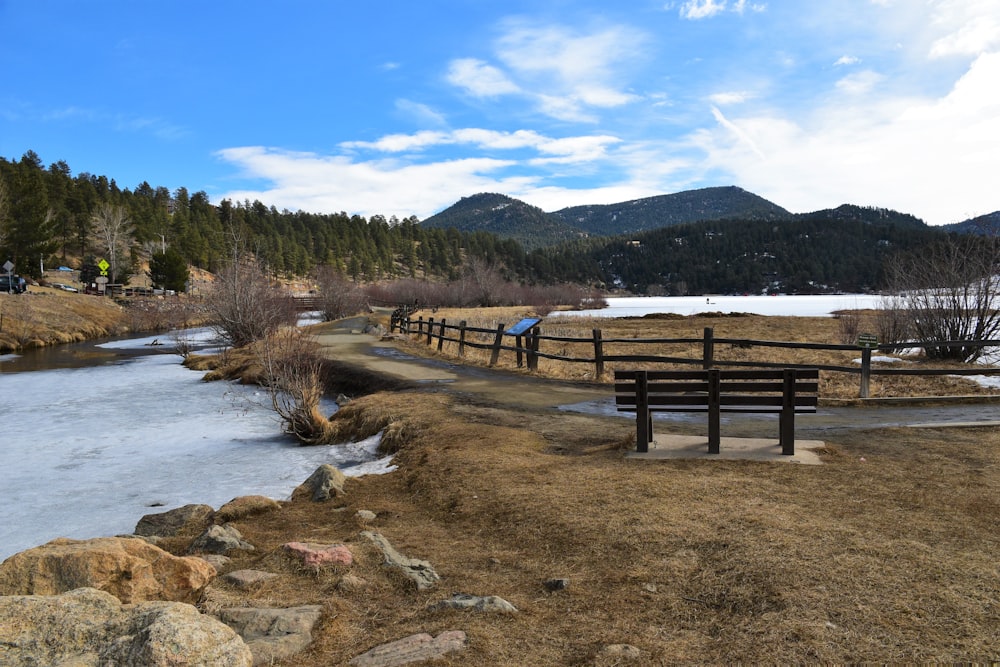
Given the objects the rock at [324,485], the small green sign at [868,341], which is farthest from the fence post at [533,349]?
the rock at [324,485]

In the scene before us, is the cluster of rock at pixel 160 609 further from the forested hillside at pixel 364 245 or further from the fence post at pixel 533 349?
the forested hillside at pixel 364 245

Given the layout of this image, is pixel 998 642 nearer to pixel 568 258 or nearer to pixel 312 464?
pixel 312 464

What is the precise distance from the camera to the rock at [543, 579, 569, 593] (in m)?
4.81

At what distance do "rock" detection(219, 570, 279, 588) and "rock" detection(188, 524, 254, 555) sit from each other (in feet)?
3.23

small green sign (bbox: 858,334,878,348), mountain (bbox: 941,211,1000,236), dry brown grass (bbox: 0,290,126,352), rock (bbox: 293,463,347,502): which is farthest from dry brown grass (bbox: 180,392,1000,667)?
dry brown grass (bbox: 0,290,126,352)

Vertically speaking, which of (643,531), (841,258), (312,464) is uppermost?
(841,258)

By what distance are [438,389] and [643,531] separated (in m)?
10.1

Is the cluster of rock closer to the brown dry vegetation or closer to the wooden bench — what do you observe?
the wooden bench

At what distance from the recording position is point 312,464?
11148 millimetres

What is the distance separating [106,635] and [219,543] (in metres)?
2.62

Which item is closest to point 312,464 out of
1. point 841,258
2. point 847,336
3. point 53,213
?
point 847,336

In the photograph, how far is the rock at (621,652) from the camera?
3695 mm

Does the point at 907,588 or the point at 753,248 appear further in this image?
the point at 753,248

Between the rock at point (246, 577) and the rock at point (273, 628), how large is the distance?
2.00 feet
